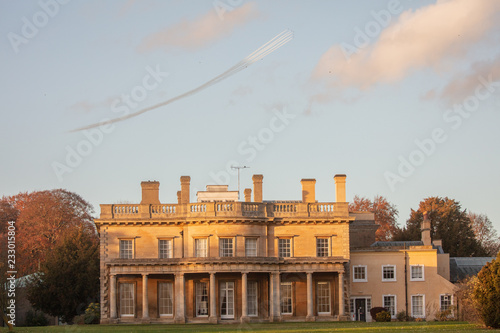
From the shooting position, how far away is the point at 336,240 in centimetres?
5222

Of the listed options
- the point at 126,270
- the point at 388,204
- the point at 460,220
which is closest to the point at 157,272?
the point at 126,270

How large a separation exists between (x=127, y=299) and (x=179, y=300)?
11.7ft

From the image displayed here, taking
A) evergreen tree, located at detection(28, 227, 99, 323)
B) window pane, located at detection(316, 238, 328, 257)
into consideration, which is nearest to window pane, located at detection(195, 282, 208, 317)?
window pane, located at detection(316, 238, 328, 257)

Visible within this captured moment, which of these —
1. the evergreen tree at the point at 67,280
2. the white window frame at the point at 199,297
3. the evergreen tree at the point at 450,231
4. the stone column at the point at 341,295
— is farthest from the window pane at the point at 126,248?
the evergreen tree at the point at 450,231

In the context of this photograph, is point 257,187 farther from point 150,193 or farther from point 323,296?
point 323,296

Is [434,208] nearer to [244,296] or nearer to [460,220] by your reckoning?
[460,220]

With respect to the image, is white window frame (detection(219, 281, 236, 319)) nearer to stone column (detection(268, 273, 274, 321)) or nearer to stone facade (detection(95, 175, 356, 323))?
stone facade (detection(95, 175, 356, 323))

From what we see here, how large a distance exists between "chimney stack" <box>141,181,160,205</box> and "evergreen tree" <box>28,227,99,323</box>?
872cm

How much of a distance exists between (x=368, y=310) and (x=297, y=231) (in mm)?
6830

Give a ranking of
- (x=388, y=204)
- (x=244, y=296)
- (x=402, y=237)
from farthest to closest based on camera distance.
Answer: (x=388, y=204), (x=402, y=237), (x=244, y=296)

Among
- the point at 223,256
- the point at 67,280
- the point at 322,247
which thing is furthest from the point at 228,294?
the point at 67,280

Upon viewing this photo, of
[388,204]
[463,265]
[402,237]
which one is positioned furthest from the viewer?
[388,204]

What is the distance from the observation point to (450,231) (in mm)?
72062

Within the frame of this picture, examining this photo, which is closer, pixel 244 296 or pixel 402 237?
pixel 244 296
